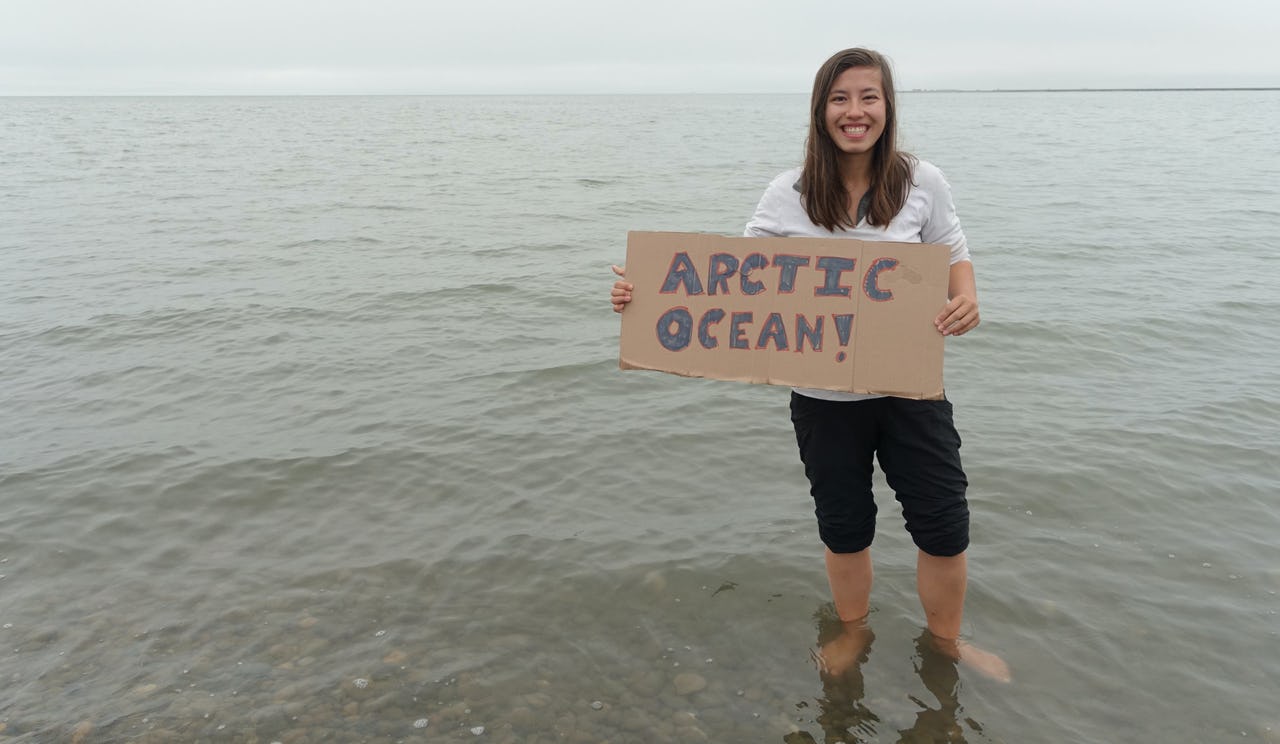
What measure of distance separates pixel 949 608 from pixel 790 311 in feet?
4.89

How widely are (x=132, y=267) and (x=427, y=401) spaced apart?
7.54 m

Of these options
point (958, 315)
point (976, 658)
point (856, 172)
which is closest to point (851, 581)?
point (976, 658)

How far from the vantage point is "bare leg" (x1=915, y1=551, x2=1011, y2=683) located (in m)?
3.59

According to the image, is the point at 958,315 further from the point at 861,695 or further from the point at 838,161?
the point at 861,695

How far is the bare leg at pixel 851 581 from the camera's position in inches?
149

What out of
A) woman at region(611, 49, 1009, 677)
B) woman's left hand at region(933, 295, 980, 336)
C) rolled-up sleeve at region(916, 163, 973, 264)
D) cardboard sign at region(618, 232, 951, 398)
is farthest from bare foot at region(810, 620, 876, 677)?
rolled-up sleeve at region(916, 163, 973, 264)

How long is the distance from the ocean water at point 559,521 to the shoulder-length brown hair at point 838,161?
200 cm

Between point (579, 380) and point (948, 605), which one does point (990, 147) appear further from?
point (948, 605)

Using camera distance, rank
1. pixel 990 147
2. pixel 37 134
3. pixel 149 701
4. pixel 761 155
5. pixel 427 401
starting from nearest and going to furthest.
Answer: pixel 149 701, pixel 427 401, pixel 761 155, pixel 990 147, pixel 37 134

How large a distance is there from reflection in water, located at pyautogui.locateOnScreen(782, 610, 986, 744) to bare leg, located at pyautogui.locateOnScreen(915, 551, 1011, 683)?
0.23ft

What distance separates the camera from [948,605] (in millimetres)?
3756

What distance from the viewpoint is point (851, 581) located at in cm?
388

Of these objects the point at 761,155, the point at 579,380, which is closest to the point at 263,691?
the point at 579,380

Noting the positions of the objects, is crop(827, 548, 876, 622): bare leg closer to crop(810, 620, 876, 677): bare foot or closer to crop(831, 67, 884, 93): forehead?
crop(810, 620, 876, 677): bare foot
